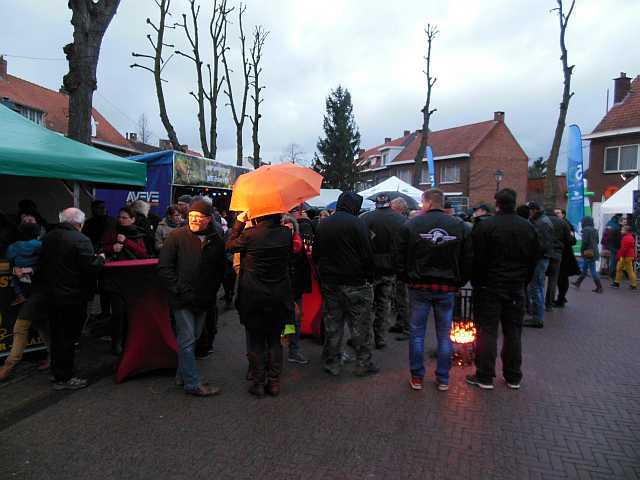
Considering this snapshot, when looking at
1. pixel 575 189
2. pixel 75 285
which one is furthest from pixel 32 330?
pixel 575 189

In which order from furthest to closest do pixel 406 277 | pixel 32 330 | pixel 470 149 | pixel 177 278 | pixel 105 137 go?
pixel 470 149, pixel 105 137, pixel 32 330, pixel 406 277, pixel 177 278

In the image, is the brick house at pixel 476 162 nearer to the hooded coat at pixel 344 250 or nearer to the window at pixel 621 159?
the window at pixel 621 159

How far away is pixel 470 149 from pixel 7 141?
35.9 metres

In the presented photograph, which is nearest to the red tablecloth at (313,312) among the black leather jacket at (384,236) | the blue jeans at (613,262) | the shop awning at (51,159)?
the black leather jacket at (384,236)

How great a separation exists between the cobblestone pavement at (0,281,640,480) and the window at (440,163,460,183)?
34.8m

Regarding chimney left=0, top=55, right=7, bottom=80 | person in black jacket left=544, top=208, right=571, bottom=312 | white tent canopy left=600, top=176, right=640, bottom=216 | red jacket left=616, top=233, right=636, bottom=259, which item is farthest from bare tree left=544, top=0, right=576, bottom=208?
chimney left=0, top=55, right=7, bottom=80

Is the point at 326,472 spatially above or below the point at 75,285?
below

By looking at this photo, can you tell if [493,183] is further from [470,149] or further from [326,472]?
[326,472]

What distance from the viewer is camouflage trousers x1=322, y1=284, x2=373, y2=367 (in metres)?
4.90

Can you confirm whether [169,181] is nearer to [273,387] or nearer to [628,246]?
[273,387]

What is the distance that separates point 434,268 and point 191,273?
2.29 meters

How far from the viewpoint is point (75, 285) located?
14.6ft

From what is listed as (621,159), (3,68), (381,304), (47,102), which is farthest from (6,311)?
(3,68)

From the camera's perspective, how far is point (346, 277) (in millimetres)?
4844
